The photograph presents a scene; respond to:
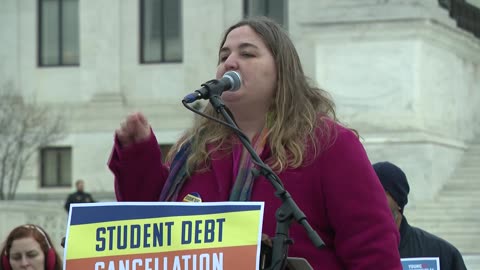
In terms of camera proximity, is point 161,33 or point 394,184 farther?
point 161,33

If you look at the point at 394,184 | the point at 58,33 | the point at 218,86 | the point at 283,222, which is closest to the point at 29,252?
the point at 394,184

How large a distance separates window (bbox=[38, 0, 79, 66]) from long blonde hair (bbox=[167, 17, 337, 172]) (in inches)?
1244

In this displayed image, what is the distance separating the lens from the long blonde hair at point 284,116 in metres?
4.00

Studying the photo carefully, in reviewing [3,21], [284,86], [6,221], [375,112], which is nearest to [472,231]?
[375,112]

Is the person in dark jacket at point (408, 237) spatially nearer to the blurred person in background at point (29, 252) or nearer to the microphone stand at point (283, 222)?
the blurred person in background at point (29, 252)

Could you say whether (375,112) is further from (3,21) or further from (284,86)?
(3,21)

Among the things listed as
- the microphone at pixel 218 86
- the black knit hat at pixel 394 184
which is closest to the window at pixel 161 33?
the black knit hat at pixel 394 184

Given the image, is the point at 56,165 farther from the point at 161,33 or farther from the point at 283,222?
the point at 283,222

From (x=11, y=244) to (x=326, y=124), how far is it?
2.68 metres

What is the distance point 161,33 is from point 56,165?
175 inches

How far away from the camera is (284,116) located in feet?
13.4

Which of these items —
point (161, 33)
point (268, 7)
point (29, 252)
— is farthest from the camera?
point (161, 33)

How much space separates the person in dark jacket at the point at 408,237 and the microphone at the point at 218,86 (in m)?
2.60

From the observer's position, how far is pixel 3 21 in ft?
118
